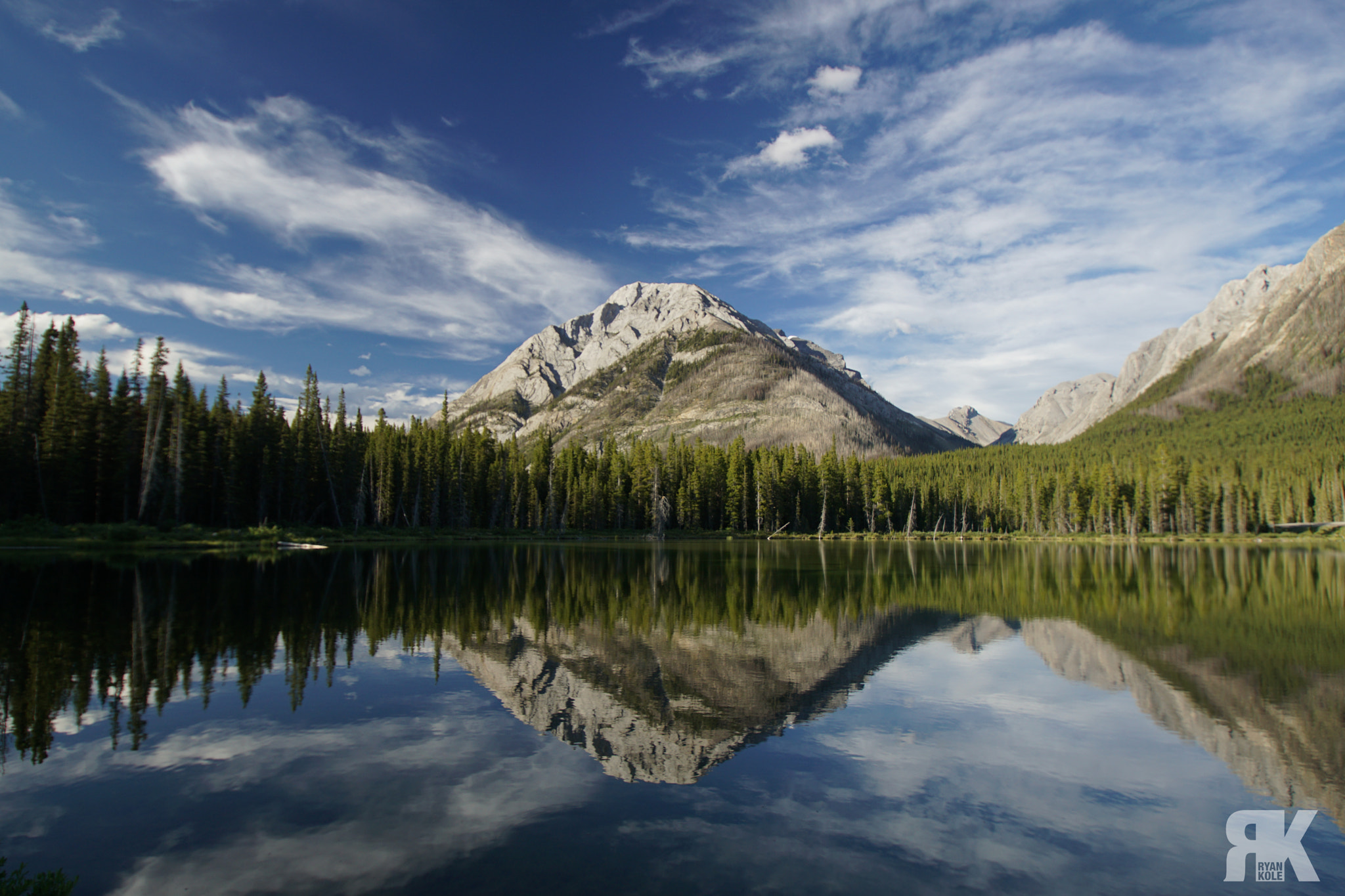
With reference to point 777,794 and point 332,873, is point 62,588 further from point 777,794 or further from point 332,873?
point 777,794

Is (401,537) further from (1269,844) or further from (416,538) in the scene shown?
(1269,844)

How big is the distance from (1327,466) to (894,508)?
78.0 metres

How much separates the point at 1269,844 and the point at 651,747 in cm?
877

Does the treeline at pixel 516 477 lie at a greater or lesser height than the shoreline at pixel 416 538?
greater

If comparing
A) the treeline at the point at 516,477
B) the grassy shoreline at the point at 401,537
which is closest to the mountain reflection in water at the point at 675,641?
the grassy shoreline at the point at 401,537

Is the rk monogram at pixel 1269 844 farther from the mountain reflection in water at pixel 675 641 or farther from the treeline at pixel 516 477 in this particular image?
the treeline at pixel 516 477

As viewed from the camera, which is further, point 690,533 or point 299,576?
point 690,533

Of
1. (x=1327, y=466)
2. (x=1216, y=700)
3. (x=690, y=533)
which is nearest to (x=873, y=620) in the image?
(x=1216, y=700)

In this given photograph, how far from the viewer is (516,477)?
361ft

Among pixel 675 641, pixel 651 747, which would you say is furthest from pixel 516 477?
pixel 651 747

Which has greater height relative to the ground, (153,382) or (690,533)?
(153,382)

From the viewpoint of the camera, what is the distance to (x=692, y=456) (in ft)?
414

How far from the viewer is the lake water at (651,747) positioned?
301 inches

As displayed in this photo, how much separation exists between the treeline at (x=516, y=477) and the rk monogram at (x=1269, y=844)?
75.1 m
